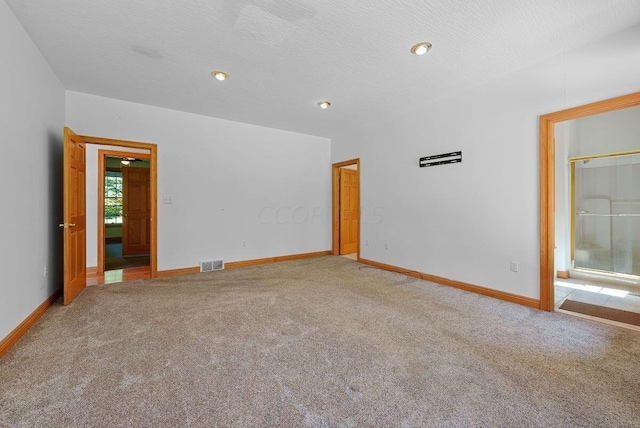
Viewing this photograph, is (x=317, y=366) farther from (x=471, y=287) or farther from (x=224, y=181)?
(x=224, y=181)

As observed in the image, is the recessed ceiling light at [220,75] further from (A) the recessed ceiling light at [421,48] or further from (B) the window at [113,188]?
(B) the window at [113,188]

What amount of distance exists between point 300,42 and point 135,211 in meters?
5.82

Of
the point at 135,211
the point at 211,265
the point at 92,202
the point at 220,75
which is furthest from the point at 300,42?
the point at 135,211

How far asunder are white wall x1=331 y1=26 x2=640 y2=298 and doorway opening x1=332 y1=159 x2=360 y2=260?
133 centimetres

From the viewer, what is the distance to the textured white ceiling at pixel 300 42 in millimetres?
2020

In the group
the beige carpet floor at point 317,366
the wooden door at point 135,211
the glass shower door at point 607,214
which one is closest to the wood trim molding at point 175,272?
the beige carpet floor at point 317,366

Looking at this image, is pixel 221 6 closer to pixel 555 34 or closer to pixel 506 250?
pixel 555 34

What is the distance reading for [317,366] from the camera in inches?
70.2

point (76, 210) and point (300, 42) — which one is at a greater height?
point (300, 42)

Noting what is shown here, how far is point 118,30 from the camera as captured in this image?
7.42 ft

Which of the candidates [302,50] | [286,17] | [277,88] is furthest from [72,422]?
[277,88]

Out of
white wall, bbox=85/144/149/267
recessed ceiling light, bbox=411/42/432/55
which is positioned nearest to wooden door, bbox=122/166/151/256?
white wall, bbox=85/144/149/267

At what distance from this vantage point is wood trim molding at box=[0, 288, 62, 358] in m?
1.94

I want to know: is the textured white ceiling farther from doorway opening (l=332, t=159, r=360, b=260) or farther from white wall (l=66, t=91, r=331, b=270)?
doorway opening (l=332, t=159, r=360, b=260)
